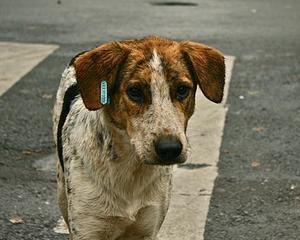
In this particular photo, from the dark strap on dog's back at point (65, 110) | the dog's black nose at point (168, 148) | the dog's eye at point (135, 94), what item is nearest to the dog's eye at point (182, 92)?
the dog's eye at point (135, 94)

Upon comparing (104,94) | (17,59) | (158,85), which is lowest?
(17,59)

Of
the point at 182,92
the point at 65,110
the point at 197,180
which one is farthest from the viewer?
the point at 197,180

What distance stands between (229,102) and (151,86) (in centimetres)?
544

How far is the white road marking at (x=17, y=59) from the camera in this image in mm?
11203

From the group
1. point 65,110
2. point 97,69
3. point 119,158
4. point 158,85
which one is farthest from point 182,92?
point 65,110

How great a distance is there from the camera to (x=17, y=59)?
12164mm

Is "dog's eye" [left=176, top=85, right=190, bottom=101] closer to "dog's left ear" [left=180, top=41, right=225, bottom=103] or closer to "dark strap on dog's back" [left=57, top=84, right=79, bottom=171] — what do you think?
"dog's left ear" [left=180, top=41, right=225, bottom=103]

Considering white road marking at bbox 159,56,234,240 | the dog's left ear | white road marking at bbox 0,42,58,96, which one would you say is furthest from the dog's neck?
white road marking at bbox 0,42,58,96

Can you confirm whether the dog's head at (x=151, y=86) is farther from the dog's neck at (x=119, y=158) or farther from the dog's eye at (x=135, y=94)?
the dog's neck at (x=119, y=158)

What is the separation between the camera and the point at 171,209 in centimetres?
730

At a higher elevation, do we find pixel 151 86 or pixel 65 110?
pixel 151 86

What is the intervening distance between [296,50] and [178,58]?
26.9 ft

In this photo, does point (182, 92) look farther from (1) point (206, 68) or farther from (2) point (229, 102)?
(2) point (229, 102)

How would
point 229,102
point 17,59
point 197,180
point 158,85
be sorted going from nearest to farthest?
point 158,85 < point 197,180 < point 229,102 < point 17,59
